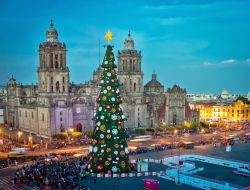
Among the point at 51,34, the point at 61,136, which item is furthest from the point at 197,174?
the point at 51,34

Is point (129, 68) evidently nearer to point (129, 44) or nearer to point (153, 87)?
point (129, 44)

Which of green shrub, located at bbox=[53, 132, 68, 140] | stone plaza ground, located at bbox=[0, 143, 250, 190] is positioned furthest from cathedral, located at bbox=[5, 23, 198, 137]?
stone plaza ground, located at bbox=[0, 143, 250, 190]

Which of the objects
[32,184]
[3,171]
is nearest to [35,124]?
[3,171]

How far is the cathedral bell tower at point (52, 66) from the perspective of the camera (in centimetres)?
7638

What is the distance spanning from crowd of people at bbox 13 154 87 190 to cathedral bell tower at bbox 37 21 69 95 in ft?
97.5

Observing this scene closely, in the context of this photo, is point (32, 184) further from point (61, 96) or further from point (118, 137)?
point (61, 96)

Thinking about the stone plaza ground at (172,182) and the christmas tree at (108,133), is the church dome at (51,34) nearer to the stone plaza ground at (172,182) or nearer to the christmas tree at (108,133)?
the stone plaza ground at (172,182)

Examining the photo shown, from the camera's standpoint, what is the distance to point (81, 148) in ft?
211

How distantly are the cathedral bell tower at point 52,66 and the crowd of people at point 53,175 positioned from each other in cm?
2971

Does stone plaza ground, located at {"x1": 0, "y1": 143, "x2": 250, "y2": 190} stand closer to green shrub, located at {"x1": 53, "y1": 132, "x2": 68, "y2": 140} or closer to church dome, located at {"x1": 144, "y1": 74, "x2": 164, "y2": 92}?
green shrub, located at {"x1": 53, "y1": 132, "x2": 68, "y2": 140}

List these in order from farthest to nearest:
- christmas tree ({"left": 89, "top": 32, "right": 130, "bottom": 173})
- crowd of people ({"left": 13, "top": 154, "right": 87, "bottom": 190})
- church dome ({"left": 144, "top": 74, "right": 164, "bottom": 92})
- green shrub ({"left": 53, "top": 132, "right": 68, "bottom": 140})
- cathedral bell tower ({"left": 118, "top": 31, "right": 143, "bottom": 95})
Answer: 1. church dome ({"left": 144, "top": 74, "right": 164, "bottom": 92})
2. cathedral bell tower ({"left": 118, "top": 31, "right": 143, "bottom": 95})
3. green shrub ({"left": 53, "top": 132, "right": 68, "bottom": 140})
4. christmas tree ({"left": 89, "top": 32, "right": 130, "bottom": 173})
5. crowd of people ({"left": 13, "top": 154, "right": 87, "bottom": 190})

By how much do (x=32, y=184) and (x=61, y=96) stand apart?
40.3m

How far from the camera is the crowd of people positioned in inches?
1481

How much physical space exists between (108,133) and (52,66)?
39252 millimetres
